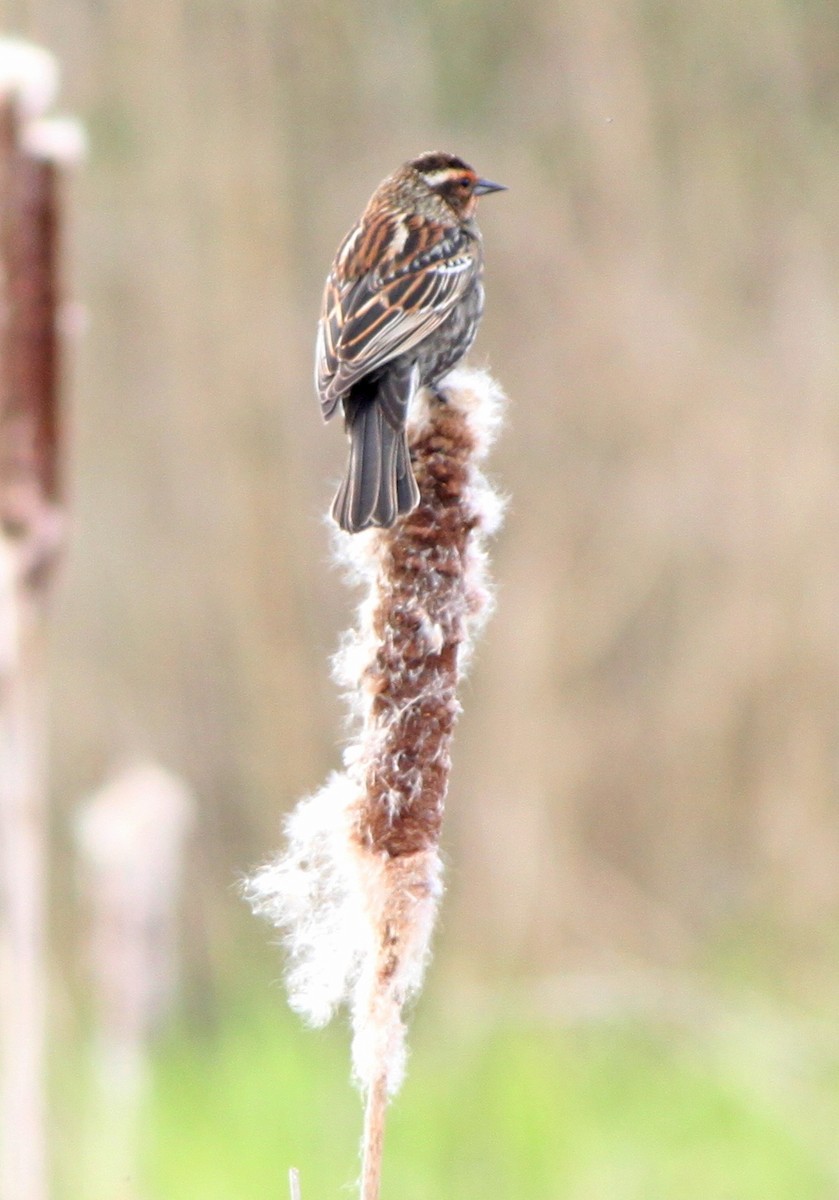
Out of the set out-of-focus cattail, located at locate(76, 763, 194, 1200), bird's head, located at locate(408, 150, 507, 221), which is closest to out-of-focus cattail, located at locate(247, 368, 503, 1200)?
bird's head, located at locate(408, 150, 507, 221)

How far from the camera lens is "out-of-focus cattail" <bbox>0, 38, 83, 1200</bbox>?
197 centimetres

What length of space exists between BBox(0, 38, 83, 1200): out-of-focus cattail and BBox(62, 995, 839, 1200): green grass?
6.04ft

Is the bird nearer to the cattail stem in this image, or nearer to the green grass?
the cattail stem

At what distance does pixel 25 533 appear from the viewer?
2178 millimetres

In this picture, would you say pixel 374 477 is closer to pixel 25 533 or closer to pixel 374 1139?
pixel 25 533

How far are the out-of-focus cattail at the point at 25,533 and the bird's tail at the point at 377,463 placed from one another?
419 millimetres

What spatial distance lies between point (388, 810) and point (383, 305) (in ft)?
3.93

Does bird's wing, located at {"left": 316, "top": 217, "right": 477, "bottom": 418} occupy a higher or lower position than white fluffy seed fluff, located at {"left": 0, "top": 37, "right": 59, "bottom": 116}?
lower

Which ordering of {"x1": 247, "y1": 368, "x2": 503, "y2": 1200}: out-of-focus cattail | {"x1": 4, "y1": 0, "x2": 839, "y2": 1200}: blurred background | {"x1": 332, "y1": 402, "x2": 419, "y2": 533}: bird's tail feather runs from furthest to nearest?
{"x1": 4, "y1": 0, "x2": 839, "y2": 1200}: blurred background
{"x1": 332, "y1": 402, "x2": 419, "y2": 533}: bird's tail feather
{"x1": 247, "y1": 368, "x2": 503, "y2": 1200}: out-of-focus cattail

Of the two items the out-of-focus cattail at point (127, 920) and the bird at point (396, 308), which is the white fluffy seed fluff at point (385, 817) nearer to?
the bird at point (396, 308)

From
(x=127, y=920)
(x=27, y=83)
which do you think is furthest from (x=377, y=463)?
(x=127, y=920)

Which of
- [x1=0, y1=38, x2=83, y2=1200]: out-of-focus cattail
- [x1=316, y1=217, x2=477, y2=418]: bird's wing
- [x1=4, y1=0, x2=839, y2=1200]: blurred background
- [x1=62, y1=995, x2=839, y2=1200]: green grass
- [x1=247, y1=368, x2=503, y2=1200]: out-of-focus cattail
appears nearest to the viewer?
[x1=247, y1=368, x2=503, y2=1200]: out-of-focus cattail

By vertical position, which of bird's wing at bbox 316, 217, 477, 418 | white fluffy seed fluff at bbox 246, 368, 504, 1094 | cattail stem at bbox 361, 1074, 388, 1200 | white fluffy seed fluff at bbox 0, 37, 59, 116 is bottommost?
cattail stem at bbox 361, 1074, 388, 1200

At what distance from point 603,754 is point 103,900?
243 cm
